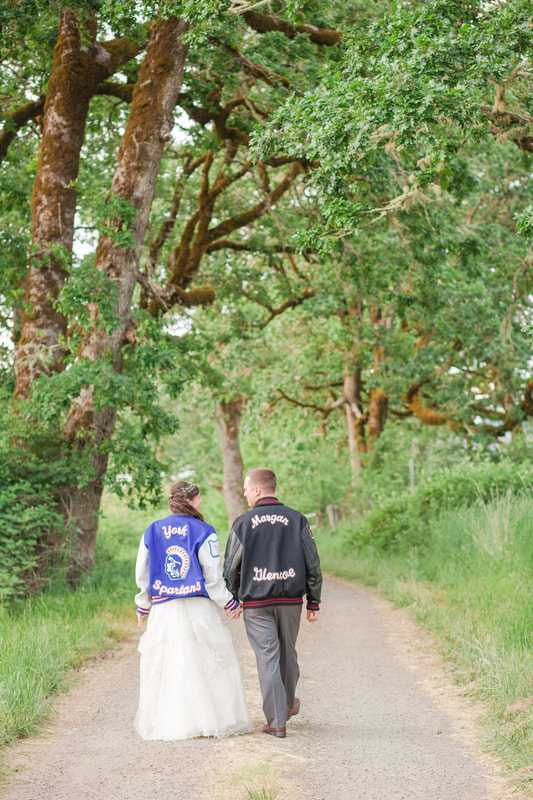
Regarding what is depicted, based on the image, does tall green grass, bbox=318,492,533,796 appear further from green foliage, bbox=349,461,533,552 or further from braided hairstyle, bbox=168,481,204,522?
braided hairstyle, bbox=168,481,204,522

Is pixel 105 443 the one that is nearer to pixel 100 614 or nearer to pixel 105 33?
pixel 100 614

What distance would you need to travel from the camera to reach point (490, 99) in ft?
27.9

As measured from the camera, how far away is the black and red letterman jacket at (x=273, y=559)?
5.49 meters

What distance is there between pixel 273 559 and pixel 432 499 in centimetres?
983

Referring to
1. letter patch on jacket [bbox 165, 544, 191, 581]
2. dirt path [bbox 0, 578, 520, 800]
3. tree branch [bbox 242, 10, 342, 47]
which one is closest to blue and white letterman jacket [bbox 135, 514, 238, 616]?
letter patch on jacket [bbox 165, 544, 191, 581]

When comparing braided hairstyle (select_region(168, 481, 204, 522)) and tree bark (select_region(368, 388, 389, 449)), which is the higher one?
tree bark (select_region(368, 388, 389, 449))

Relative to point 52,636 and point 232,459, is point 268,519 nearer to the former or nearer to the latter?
point 52,636

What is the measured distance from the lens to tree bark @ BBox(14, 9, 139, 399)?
1148 centimetres

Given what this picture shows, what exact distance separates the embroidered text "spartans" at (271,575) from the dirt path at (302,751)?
42.6 inches

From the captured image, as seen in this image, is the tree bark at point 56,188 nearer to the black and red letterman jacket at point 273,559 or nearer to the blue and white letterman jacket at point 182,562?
the blue and white letterman jacket at point 182,562

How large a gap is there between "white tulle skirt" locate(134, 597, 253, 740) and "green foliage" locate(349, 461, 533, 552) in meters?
7.82

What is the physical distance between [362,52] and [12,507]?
6826mm

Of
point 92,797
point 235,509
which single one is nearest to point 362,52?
point 92,797

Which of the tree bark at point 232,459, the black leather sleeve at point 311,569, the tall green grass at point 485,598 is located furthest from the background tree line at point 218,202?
the tree bark at point 232,459
